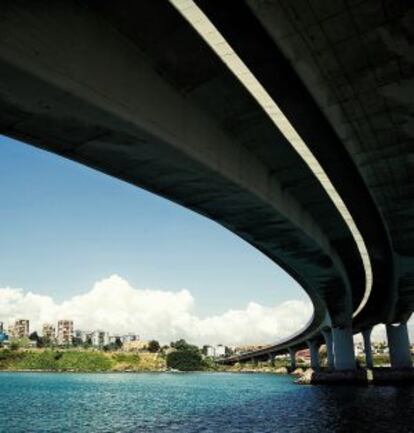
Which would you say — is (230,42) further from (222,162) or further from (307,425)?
(307,425)

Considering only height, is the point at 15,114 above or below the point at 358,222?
below

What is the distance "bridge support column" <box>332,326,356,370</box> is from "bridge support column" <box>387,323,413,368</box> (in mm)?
10626

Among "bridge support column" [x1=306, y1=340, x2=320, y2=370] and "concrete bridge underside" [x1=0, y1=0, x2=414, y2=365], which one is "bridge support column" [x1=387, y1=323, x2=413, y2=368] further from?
"concrete bridge underside" [x1=0, y1=0, x2=414, y2=365]

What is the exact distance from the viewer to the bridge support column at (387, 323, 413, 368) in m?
72.4

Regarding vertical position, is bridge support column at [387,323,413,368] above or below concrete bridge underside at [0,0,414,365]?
below

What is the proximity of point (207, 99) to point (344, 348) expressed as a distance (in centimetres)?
5759

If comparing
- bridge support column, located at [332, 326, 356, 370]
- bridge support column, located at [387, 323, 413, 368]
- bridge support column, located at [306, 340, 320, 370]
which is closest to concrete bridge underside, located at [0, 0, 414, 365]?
bridge support column, located at [332, 326, 356, 370]

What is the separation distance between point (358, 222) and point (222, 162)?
14.5 metres

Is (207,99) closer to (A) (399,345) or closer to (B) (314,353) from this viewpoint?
(A) (399,345)

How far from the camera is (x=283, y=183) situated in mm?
21312

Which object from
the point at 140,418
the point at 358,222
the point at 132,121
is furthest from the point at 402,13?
the point at 140,418

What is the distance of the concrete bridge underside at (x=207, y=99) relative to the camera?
33.0 feet

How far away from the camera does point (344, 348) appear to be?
65.2m

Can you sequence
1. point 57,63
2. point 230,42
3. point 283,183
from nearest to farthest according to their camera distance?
1. point 57,63
2. point 230,42
3. point 283,183
